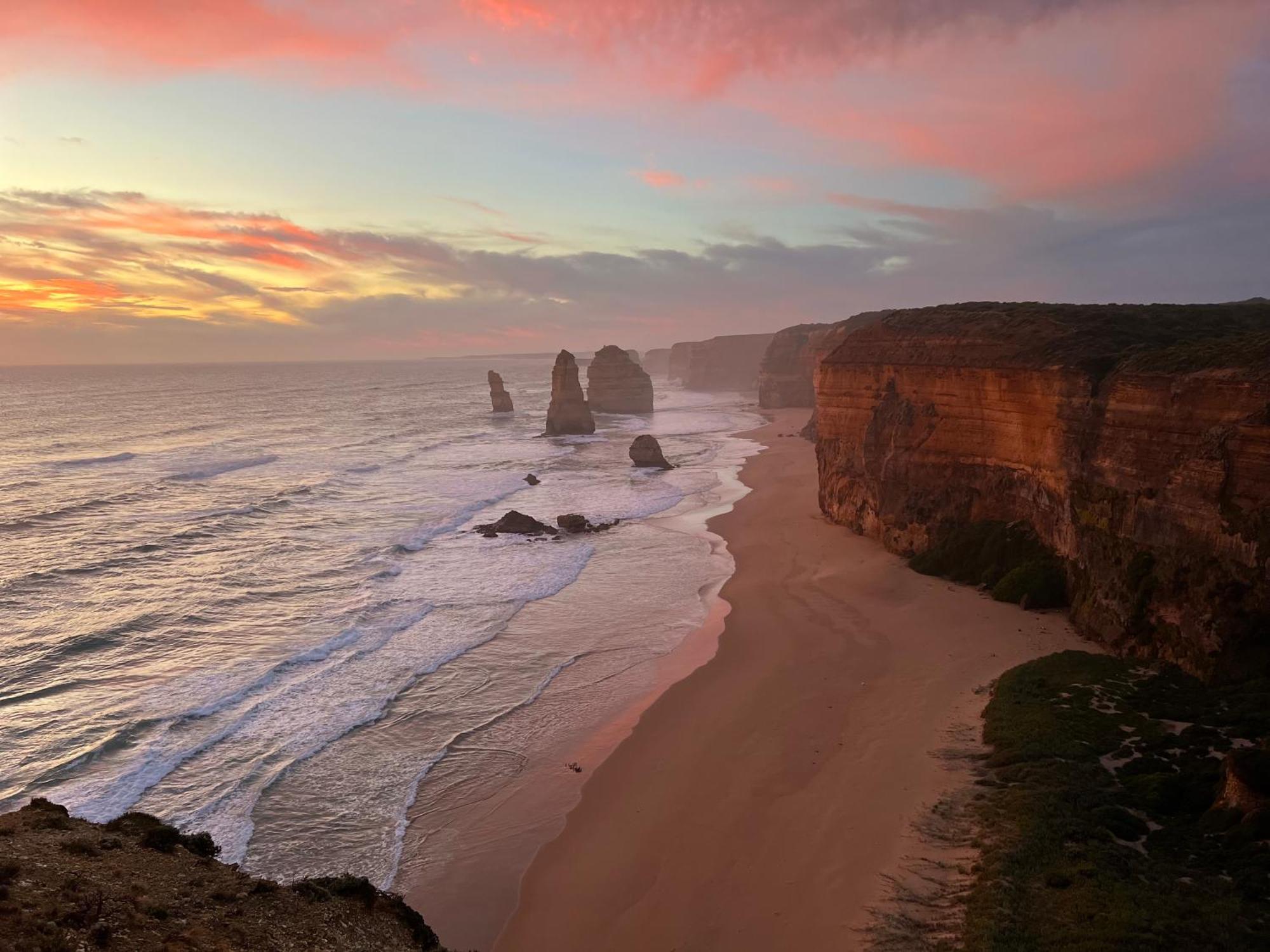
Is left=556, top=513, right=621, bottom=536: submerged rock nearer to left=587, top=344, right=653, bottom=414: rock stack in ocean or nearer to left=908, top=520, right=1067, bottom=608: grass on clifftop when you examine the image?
left=908, top=520, right=1067, bottom=608: grass on clifftop

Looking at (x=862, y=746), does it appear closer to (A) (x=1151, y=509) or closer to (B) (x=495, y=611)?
(A) (x=1151, y=509)

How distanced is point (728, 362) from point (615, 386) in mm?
58215

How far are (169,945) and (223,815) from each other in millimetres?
8392

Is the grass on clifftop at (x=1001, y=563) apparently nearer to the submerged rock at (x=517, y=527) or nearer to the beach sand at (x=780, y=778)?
the beach sand at (x=780, y=778)

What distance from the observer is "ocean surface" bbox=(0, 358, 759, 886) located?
15.5m

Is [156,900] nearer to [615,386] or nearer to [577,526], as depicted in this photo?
[577,526]

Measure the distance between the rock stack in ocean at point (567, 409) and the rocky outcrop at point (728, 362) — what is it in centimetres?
7966

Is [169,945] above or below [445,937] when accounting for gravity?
above

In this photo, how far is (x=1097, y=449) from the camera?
2092 centimetres

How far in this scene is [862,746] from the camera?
15922 mm

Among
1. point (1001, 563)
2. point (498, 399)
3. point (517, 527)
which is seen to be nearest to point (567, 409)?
point (498, 399)

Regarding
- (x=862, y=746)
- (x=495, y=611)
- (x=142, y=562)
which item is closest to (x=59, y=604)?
(x=142, y=562)

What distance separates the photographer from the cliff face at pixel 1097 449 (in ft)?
54.0

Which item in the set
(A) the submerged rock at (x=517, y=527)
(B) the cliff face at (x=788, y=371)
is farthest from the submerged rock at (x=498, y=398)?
(A) the submerged rock at (x=517, y=527)
